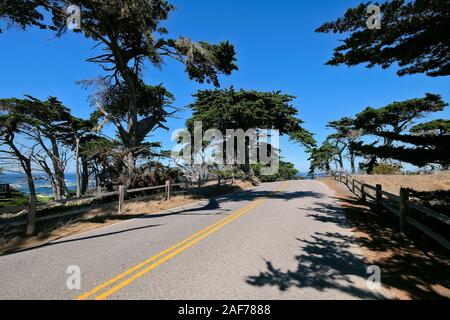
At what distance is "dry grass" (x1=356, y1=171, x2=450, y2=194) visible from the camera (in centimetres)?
2445

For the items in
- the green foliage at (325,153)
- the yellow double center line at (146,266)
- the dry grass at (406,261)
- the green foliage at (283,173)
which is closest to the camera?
the yellow double center line at (146,266)

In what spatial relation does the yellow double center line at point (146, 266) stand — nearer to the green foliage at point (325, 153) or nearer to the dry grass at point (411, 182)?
the dry grass at point (411, 182)

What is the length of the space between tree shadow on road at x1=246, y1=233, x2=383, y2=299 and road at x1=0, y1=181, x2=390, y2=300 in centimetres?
2

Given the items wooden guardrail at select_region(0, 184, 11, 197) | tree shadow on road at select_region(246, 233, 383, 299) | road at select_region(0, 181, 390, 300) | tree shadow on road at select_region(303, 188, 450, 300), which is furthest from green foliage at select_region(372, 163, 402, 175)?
wooden guardrail at select_region(0, 184, 11, 197)

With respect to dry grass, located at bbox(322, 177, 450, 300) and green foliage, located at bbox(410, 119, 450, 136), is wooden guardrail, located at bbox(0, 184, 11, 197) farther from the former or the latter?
green foliage, located at bbox(410, 119, 450, 136)

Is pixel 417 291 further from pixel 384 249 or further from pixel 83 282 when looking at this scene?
pixel 83 282

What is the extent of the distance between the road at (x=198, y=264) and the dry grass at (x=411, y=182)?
63.3 ft

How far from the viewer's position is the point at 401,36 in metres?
7.90

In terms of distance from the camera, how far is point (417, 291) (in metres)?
4.30

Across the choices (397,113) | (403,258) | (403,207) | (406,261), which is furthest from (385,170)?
(406,261)

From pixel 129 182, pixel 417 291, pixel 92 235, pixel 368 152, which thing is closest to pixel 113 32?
pixel 129 182

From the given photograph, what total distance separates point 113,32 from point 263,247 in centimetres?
1494

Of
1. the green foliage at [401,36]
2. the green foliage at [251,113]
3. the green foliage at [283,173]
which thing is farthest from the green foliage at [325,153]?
the green foliage at [401,36]

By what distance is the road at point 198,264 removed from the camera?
425 cm
